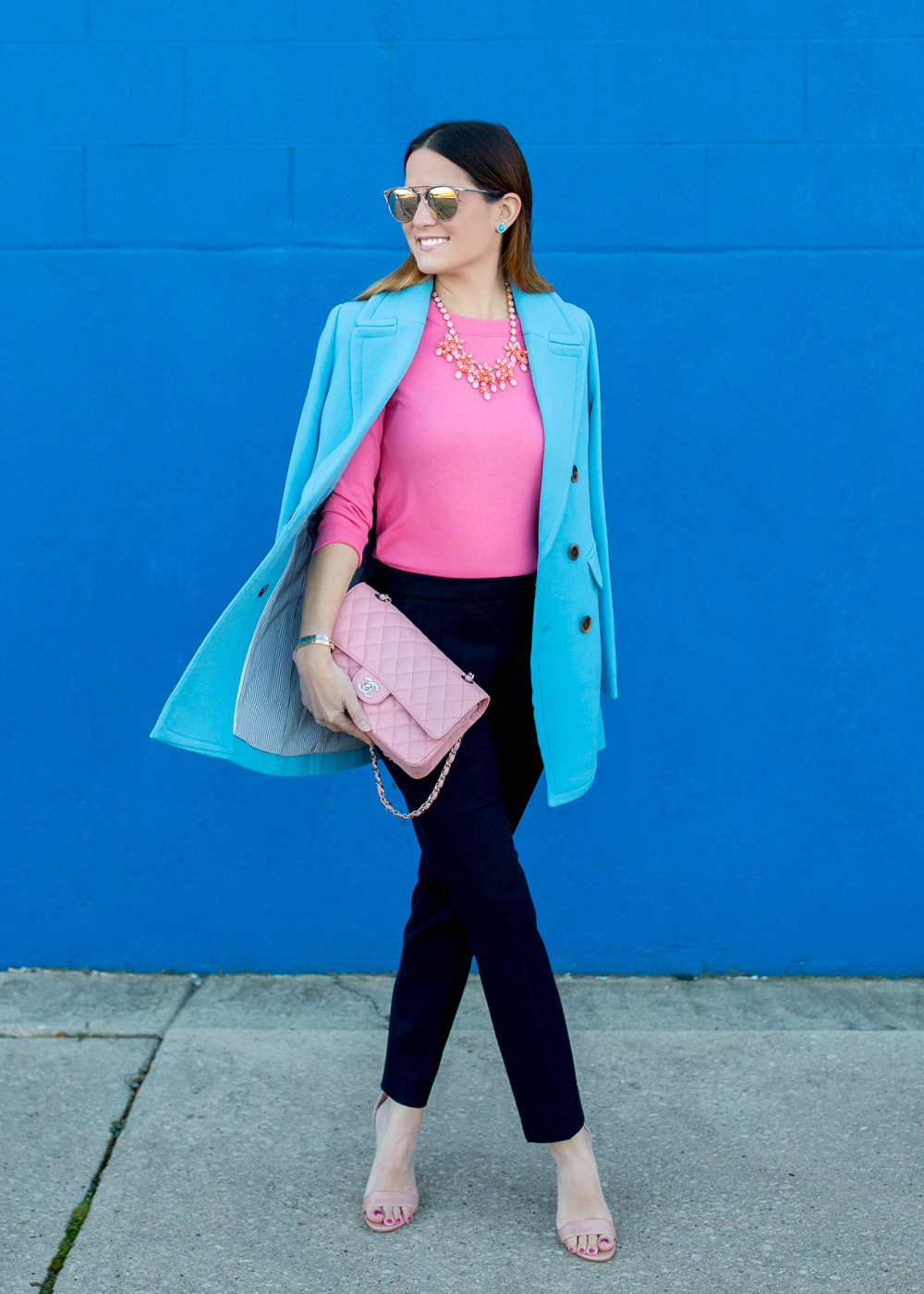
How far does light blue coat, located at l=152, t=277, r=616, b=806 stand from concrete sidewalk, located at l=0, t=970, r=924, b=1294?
821mm

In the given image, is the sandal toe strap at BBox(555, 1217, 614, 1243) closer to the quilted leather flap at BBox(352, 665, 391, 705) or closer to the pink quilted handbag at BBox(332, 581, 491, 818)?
the pink quilted handbag at BBox(332, 581, 491, 818)

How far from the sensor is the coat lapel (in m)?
2.21

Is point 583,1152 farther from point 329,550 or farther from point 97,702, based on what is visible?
point 97,702

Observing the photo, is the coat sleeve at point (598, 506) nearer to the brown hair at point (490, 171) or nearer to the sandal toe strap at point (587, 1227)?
the brown hair at point (490, 171)

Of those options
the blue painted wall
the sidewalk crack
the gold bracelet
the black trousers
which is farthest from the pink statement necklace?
the sidewalk crack

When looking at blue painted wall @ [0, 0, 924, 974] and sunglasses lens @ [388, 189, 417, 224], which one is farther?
blue painted wall @ [0, 0, 924, 974]

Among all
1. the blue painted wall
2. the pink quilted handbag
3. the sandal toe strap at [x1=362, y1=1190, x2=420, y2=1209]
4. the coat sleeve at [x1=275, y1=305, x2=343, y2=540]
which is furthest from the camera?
the blue painted wall

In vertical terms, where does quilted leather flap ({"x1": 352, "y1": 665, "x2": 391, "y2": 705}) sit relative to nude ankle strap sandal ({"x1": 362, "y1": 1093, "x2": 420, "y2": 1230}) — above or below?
above

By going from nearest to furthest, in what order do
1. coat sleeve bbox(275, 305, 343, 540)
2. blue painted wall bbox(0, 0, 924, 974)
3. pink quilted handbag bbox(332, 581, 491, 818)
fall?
1. pink quilted handbag bbox(332, 581, 491, 818)
2. coat sleeve bbox(275, 305, 343, 540)
3. blue painted wall bbox(0, 0, 924, 974)

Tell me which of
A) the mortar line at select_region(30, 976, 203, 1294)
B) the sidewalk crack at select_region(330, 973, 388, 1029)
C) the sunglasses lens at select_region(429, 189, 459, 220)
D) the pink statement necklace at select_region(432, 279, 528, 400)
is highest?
the sunglasses lens at select_region(429, 189, 459, 220)

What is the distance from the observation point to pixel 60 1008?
3217mm

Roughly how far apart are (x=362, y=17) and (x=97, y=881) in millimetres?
2311

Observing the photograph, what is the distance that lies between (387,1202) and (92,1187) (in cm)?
59

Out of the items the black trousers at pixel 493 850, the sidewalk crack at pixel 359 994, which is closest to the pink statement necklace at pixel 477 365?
the black trousers at pixel 493 850
